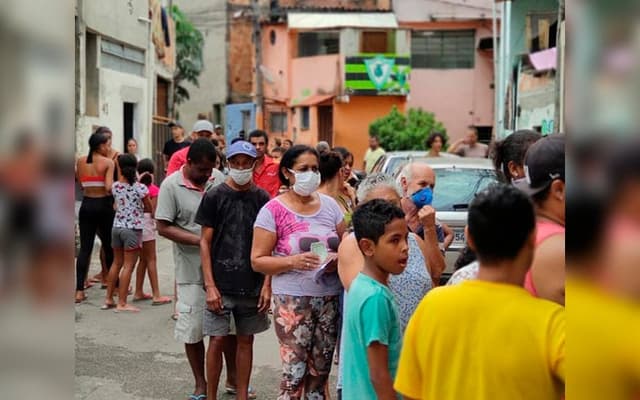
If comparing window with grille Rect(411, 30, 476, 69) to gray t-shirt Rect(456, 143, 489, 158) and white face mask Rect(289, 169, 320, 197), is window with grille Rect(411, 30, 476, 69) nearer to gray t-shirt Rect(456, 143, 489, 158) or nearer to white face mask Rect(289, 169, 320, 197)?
gray t-shirt Rect(456, 143, 489, 158)

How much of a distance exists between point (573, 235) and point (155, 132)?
1741 centimetres

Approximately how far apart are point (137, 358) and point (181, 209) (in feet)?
5.79

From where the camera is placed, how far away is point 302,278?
4.90 meters

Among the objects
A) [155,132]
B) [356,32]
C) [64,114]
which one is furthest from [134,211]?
[356,32]

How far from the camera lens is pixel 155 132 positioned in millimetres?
18406

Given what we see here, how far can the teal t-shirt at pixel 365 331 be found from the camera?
10.5 feet

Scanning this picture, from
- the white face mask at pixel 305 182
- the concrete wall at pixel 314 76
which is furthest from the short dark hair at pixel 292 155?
the concrete wall at pixel 314 76

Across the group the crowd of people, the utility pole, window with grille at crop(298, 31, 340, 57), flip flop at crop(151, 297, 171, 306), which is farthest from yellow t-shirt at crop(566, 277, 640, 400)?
the utility pole

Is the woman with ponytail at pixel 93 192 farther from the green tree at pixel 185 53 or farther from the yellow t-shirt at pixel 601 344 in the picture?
the green tree at pixel 185 53

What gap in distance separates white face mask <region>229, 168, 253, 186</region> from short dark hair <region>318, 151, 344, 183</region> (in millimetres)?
509

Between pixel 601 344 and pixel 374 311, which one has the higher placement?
pixel 601 344

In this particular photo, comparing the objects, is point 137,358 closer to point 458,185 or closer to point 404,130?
point 458,185

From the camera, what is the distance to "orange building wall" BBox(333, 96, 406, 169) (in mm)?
32656

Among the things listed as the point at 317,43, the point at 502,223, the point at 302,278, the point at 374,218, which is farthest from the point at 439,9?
the point at 502,223
